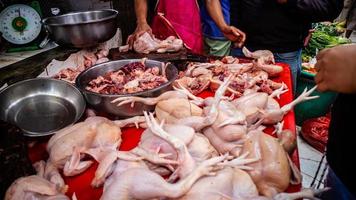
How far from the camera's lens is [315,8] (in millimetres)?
2725

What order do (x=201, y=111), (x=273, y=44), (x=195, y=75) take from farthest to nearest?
1. (x=273, y=44)
2. (x=195, y=75)
3. (x=201, y=111)

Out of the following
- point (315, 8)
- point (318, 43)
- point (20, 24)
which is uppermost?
point (315, 8)

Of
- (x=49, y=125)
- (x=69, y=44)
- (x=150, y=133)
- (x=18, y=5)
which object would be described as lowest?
(x=49, y=125)

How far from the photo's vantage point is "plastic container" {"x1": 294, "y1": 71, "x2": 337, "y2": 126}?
13.2ft

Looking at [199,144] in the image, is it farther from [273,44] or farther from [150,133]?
[273,44]

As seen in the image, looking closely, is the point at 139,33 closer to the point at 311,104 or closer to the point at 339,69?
the point at 339,69

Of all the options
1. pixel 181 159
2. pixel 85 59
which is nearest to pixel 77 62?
pixel 85 59

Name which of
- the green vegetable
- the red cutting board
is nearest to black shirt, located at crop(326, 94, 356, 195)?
the red cutting board

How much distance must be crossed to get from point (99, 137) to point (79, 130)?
4.5 inches

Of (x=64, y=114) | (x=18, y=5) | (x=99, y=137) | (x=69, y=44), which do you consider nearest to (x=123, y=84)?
(x=64, y=114)

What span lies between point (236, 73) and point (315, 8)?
1079 mm

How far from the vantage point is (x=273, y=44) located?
3070 millimetres

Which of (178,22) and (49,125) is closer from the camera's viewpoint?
(49,125)

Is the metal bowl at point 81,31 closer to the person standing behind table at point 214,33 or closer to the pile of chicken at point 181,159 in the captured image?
the pile of chicken at point 181,159
